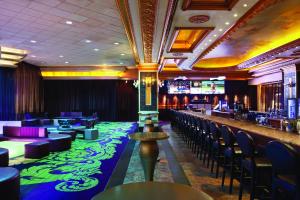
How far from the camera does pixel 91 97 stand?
17.2 metres

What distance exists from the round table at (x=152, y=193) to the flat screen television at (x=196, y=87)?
641 inches

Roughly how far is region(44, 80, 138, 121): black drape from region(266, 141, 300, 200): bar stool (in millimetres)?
15137

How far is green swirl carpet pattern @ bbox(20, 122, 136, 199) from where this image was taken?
12.1ft

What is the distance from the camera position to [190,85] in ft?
57.5

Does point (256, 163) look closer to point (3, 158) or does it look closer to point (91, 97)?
point (3, 158)

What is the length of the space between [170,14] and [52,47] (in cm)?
629

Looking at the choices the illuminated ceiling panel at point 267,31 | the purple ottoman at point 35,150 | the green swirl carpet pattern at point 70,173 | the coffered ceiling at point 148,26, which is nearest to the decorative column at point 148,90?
the coffered ceiling at point 148,26

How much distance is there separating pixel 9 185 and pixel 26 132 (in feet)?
22.2

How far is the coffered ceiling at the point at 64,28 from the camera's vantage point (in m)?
5.52

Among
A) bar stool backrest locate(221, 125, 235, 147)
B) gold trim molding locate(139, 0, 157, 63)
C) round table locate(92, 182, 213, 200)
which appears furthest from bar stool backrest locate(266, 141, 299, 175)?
gold trim molding locate(139, 0, 157, 63)

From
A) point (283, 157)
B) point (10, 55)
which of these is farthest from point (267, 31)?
point (10, 55)

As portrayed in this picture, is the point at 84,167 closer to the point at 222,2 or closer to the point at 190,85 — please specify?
the point at 222,2

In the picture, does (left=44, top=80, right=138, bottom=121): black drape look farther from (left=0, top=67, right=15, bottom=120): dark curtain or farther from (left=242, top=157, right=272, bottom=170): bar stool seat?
(left=242, top=157, right=272, bottom=170): bar stool seat

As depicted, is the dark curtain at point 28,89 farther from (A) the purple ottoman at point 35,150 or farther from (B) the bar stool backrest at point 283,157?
(B) the bar stool backrest at point 283,157
